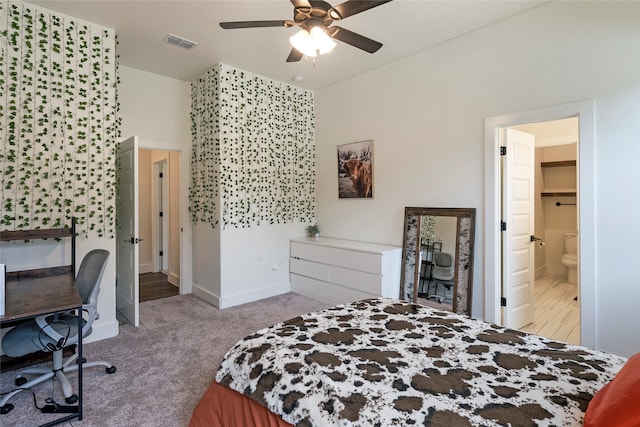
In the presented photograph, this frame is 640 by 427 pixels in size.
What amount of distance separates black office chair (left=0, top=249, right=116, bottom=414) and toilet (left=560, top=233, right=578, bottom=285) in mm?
6118

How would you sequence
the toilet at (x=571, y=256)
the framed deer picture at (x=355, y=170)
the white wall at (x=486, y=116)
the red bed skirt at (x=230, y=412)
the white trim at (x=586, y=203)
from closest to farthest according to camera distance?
the red bed skirt at (x=230, y=412)
the white wall at (x=486, y=116)
the white trim at (x=586, y=203)
the framed deer picture at (x=355, y=170)
the toilet at (x=571, y=256)

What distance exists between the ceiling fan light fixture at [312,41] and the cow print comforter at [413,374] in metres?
1.85

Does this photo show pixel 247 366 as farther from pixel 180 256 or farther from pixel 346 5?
pixel 180 256

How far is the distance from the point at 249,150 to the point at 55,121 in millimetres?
2042

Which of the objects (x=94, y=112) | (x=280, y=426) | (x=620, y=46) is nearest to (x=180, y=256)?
(x=94, y=112)

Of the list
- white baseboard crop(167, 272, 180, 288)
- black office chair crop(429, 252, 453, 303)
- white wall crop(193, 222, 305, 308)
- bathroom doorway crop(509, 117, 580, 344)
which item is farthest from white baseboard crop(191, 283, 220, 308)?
bathroom doorway crop(509, 117, 580, 344)

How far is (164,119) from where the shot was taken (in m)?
4.43

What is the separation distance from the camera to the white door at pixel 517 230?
10.6ft

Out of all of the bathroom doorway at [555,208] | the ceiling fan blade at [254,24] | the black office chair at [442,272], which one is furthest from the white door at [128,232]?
the bathroom doorway at [555,208]

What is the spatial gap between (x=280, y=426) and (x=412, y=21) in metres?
3.43

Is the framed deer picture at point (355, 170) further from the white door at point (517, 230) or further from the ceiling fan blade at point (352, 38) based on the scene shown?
the ceiling fan blade at point (352, 38)

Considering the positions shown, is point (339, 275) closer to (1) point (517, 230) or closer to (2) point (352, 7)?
(1) point (517, 230)

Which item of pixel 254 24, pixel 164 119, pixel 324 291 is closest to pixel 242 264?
pixel 324 291

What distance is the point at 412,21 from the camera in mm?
3111
